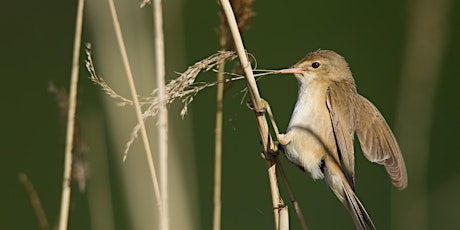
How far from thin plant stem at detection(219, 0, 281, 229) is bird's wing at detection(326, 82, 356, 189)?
40cm

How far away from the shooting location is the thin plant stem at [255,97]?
1673 mm

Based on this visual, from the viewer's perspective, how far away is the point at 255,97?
178 cm

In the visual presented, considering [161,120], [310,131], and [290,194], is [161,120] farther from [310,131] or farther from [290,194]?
[310,131]

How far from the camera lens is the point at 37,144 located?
4676 millimetres

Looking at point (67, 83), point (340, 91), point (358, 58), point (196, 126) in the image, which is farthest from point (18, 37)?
point (340, 91)

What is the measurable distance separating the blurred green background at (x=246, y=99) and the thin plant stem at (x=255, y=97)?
740 mm

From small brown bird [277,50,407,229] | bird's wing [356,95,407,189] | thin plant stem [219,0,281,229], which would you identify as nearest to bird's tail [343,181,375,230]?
small brown bird [277,50,407,229]

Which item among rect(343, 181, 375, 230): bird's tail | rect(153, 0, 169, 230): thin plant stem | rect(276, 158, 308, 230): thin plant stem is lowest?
rect(343, 181, 375, 230): bird's tail

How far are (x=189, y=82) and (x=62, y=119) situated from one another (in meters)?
0.44

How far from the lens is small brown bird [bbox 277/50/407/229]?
7.34 feet

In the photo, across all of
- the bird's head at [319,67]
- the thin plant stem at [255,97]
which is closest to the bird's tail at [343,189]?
the bird's head at [319,67]

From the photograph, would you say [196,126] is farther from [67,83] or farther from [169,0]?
[169,0]

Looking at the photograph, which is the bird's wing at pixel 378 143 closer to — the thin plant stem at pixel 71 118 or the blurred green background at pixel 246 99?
the blurred green background at pixel 246 99

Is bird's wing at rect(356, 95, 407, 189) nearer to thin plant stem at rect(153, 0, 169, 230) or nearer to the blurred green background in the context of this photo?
the blurred green background
